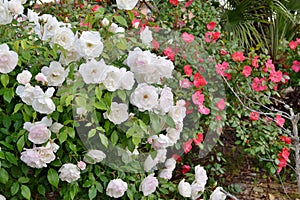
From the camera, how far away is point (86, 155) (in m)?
1.73

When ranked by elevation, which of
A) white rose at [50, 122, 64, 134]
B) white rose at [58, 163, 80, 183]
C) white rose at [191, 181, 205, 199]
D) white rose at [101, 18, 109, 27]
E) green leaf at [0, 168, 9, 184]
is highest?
white rose at [101, 18, 109, 27]

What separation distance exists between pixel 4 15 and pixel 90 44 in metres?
0.38

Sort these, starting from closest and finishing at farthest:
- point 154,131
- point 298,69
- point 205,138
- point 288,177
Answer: point 154,131, point 205,138, point 298,69, point 288,177

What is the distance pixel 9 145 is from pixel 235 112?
1.52 metres

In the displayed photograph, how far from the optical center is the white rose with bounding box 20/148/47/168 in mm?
1626

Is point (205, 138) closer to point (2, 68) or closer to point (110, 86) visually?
point (110, 86)

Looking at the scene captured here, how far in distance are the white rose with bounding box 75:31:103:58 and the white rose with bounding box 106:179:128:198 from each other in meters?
0.49

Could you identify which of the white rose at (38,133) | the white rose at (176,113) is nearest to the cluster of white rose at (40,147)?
the white rose at (38,133)

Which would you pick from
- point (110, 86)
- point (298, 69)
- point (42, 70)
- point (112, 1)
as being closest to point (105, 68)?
point (110, 86)

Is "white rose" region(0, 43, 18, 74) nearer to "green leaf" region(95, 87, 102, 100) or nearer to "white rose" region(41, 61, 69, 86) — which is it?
"white rose" region(41, 61, 69, 86)

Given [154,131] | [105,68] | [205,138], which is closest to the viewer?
[105,68]

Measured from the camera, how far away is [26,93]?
1.62 metres

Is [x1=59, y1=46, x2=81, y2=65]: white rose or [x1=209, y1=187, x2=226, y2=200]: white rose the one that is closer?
[x1=59, y1=46, x2=81, y2=65]: white rose

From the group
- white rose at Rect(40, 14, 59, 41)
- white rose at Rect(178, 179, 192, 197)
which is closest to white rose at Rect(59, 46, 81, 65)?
white rose at Rect(40, 14, 59, 41)
